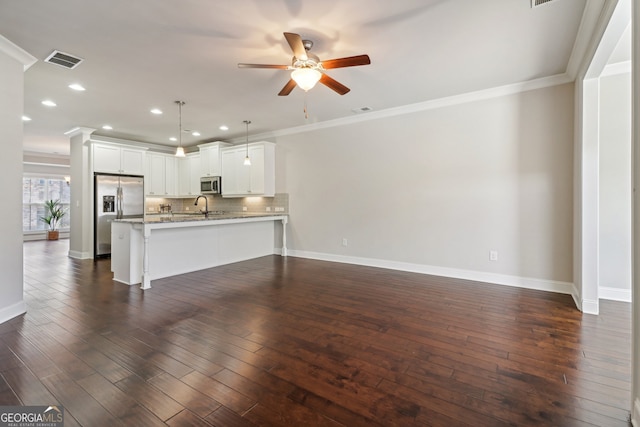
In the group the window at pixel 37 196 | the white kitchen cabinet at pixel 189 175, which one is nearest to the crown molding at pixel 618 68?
the white kitchen cabinet at pixel 189 175

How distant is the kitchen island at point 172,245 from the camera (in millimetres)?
4094

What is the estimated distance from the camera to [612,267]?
11.4 ft

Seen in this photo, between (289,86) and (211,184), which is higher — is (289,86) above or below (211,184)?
above

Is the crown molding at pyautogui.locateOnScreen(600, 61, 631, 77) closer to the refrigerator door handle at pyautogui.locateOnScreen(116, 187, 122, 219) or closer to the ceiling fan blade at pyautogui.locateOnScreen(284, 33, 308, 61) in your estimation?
the ceiling fan blade at pyautogui.locateOnScreen(284, 33, 308, 61)

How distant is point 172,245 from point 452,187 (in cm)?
448

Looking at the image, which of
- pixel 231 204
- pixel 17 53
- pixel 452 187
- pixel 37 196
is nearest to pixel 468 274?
pixel 452 187

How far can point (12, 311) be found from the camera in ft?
9.46

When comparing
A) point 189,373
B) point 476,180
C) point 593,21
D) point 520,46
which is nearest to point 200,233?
point 189,373

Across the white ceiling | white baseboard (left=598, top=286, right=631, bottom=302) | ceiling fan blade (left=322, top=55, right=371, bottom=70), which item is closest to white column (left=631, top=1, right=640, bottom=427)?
the white ceiling

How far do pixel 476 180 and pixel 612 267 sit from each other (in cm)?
185

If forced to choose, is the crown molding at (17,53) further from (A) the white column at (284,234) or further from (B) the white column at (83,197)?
(A) the white column at (284,234)

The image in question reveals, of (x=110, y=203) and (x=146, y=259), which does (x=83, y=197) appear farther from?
(x=146, y=259)

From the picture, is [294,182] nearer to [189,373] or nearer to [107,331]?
[107,331]

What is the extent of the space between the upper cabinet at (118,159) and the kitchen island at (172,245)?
267cm
